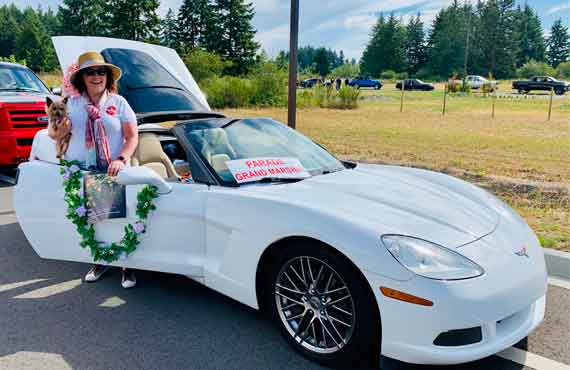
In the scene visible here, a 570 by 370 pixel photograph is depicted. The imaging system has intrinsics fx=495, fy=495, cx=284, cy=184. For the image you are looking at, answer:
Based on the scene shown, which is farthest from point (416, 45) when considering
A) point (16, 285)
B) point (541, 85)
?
point (16, 285)

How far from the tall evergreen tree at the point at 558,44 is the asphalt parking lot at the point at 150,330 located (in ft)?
415

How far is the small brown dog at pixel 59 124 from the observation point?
12.1 feet

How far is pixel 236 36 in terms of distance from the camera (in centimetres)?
6725

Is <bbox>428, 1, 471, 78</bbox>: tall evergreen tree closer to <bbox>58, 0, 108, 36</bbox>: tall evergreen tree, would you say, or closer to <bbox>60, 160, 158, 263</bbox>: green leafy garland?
<bbox>58, 0, 108, 36</bbox>: tall evergreen tree

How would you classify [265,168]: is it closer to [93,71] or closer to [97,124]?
[97,124]

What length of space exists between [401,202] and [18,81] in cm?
843

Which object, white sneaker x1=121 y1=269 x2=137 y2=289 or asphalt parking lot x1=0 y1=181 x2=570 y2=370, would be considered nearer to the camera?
asphalt parking lot x1=0 y1=181 x2=570 y2=370

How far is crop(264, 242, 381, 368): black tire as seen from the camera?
2.51 metres

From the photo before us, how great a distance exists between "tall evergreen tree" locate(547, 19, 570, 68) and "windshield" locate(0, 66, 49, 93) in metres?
124

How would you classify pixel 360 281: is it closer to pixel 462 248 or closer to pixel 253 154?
pixel 462 248

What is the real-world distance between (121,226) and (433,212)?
84.6 inches

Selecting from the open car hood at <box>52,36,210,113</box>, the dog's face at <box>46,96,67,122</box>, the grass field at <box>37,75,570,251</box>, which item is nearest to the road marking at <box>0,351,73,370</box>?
the dog's face at <box>46,96,67,122</box>

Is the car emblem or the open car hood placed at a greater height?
the open car hood

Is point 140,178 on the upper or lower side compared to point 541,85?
lower
